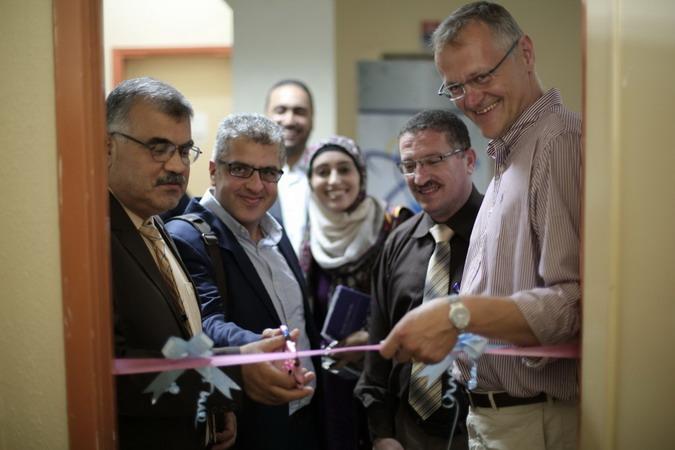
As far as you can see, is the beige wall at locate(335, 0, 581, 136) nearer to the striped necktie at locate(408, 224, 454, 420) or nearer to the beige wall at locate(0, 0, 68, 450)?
the striped necktie at locate(408, 224, 454, 420)

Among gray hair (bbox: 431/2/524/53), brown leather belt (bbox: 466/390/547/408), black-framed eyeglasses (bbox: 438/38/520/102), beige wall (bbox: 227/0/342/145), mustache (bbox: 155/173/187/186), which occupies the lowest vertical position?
brown leather belt (bbox: 466/390/547/408)

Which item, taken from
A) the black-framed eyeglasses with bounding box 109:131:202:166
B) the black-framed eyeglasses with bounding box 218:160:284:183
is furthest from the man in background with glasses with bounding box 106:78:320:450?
the black-framed eyeglasses with bounding box 218:160:284:183

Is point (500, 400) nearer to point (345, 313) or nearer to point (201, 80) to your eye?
point (345, 313)

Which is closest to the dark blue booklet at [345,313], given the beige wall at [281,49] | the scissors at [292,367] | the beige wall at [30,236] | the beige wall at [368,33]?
the scissors at [292,367]

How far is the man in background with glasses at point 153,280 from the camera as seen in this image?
57.1 inches

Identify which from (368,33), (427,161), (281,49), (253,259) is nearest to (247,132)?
(253,259)

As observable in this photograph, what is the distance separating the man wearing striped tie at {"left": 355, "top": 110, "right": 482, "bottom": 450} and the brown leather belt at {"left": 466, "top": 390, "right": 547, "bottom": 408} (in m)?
0.45

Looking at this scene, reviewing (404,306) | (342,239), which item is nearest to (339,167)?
(342,239)

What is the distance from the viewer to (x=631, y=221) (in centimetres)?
126

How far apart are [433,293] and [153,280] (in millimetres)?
916

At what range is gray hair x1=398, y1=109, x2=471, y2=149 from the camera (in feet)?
7.24

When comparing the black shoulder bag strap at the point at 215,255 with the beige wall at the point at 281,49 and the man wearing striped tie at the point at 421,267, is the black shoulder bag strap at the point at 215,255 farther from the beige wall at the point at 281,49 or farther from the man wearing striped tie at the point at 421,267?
the beige wall at the point at 281,49

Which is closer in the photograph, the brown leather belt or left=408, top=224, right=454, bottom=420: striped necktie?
the brown leather belt

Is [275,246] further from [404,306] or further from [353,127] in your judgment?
[353,127]
